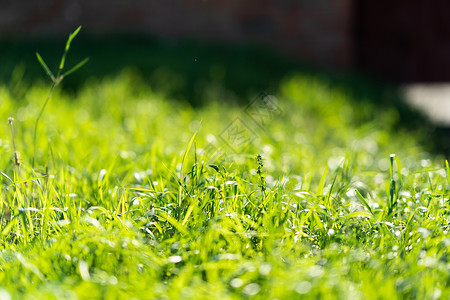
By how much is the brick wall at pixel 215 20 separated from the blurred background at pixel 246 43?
0.01 meters

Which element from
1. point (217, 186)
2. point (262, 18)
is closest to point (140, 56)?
point (262, 18)

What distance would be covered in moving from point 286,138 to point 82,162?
1552 mm

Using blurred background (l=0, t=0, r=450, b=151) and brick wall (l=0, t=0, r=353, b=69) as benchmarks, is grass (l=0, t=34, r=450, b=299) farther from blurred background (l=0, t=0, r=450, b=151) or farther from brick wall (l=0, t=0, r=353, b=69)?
brick wall (l=0, t=0, r=353, b=69)

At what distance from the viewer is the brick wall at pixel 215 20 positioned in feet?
23.1

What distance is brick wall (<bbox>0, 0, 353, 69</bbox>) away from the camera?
23.1 feet

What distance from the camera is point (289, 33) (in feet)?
24.6

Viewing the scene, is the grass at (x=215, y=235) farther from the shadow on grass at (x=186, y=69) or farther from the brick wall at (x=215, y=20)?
the brick wall at (x=215, y=20)

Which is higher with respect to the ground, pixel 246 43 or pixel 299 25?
pixel 299 25

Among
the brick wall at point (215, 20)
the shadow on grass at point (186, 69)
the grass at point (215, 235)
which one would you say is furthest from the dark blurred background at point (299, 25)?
the grass at point (215, 235)

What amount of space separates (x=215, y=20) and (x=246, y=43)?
0.56 meters

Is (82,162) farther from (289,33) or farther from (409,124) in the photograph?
(289,33)

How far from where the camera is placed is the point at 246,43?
7.14 meters

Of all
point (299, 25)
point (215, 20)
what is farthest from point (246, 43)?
point (299, 25)

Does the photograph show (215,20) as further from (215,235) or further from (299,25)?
(215,235)
